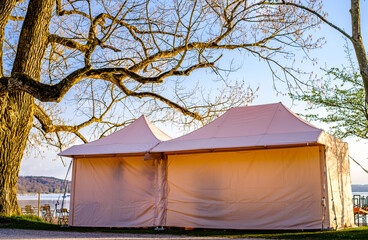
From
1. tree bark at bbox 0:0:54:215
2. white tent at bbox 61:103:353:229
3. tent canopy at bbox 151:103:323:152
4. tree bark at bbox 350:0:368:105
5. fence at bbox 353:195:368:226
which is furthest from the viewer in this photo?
fence at bbox 353:195:368:226

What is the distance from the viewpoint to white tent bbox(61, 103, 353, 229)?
7.76 meters

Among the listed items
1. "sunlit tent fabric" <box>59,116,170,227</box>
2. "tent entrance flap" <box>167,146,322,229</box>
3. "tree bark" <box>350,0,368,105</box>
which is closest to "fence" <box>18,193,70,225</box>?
"sunlit tent fabric" <box>59,116,170,227</box>

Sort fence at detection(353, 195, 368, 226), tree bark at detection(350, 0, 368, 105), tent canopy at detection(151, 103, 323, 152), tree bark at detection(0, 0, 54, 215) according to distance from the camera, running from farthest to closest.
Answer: fence at detection(353, 195, 368, 226), tree bark at detection(0, 0, 54, 215), tent canopy at detection(151, 103, 323, 152), tree bark at detection(350, 0, 368, 105)

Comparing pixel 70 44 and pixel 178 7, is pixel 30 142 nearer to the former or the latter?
pixel 70 44

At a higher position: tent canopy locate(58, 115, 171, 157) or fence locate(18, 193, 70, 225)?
tent canopy locate(58, 115, 171, 157)

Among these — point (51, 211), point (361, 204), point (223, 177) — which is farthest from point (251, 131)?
point (51, 211)

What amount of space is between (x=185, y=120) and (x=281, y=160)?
5.21 m

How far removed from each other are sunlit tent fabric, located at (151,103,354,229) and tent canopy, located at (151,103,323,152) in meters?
0.02

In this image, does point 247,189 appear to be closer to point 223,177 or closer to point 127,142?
point 223,177

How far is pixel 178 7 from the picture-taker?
375 inches

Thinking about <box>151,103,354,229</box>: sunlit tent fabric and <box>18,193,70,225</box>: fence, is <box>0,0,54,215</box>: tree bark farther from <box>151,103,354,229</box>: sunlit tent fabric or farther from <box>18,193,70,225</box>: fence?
<box>151,103,354,229</box>: sunlit tent fabric

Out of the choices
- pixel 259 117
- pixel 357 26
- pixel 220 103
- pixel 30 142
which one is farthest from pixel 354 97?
pixel 30 142

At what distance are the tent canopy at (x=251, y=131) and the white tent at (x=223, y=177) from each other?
20 millimetres

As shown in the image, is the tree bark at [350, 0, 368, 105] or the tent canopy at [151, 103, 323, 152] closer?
the tree bark at [350, 0, 368, 105]
